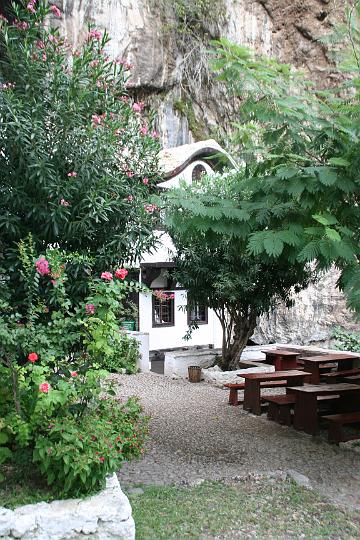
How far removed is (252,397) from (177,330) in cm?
914

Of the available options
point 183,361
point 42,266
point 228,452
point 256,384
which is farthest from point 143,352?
point 42,266

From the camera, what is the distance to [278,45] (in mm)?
24906

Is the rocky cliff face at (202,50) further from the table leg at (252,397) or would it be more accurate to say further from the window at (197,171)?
the table leg at (252,397)

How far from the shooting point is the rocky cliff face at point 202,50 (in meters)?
19.6

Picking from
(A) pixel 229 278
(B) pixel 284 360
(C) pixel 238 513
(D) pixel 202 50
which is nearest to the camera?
(C) pixel 238 513

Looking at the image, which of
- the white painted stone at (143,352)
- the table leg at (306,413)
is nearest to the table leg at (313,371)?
the table leg at (306,413)

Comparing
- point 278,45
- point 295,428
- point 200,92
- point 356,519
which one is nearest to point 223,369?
point 295,428

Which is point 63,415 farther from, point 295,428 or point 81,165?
point 295,428

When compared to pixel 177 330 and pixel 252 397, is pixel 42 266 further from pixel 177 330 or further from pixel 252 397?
pixel 177 330

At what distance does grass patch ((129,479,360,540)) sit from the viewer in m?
4.79

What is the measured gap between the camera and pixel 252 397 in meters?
9.91

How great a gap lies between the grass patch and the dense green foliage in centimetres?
76

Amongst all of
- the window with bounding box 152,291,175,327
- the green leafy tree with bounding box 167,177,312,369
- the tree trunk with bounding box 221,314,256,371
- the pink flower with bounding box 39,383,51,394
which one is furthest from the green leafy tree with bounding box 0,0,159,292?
the window with bounding box 152,291,175,327

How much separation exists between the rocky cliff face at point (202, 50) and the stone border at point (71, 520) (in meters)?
16.0
